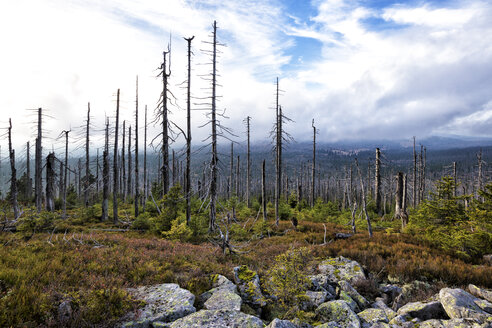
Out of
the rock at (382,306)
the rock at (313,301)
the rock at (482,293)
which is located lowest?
the rock at (382,306)

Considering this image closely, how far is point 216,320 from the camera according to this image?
462 centimetres

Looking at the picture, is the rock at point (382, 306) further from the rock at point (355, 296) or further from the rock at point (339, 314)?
the rock at point (339, 314)

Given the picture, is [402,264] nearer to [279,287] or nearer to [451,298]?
[451,298]

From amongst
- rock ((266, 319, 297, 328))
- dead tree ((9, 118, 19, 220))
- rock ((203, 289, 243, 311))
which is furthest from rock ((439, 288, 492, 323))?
dead tree ((9, 118, 19, 220))

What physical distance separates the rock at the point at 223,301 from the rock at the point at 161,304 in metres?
0.44

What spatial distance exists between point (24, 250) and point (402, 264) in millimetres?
14703

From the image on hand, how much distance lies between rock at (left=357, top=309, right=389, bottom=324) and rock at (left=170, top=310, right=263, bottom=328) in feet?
9.58

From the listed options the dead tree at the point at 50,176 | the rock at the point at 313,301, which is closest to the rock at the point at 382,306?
the rock at the point at 313,301

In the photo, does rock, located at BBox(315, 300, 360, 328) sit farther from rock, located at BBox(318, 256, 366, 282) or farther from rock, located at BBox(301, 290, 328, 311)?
rock, located at BBox(318, 256, 366, 282)

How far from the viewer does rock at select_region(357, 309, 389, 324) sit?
17.7 ft

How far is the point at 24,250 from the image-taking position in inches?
305

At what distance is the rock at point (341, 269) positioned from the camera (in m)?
8.37

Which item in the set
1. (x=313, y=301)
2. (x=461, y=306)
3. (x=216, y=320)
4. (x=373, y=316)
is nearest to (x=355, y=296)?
(x=373, y=316)

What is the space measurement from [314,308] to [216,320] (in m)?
3.13
